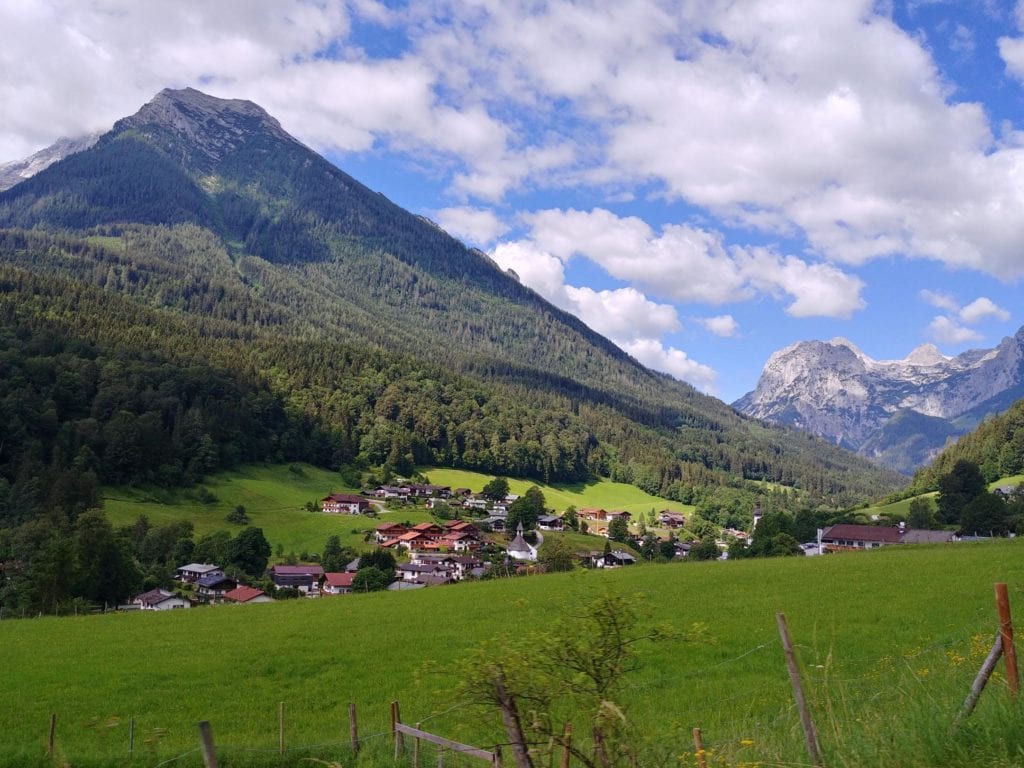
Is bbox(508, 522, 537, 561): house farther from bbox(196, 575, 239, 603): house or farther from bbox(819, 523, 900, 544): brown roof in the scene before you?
bbox(196, 575, 239, 603): house

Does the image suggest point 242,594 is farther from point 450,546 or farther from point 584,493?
point 584,493

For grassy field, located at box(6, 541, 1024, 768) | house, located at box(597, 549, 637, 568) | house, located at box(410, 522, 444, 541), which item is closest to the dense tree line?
house, located at box(597, 549, 637, 568)

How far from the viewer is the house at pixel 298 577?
68.4 metres

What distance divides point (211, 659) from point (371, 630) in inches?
316

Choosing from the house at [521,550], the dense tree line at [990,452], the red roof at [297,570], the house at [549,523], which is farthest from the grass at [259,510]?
the dense tree line at [990,452]

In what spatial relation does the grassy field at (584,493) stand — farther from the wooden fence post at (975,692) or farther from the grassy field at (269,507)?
the wooden fence post at (975,692)

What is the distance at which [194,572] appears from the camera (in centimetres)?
6844

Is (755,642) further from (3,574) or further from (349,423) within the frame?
(349,423)

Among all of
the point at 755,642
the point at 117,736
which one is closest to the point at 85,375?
the point at 117,736

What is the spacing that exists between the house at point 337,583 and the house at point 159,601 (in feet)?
42.5

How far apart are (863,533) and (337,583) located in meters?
68.6

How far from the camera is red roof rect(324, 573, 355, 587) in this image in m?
67.9

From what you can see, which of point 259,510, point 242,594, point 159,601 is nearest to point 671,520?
point 259,510

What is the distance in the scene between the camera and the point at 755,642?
89.2 feet
